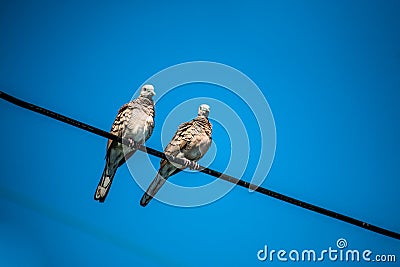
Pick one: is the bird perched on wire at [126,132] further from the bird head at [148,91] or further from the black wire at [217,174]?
the black wire at [217,174]

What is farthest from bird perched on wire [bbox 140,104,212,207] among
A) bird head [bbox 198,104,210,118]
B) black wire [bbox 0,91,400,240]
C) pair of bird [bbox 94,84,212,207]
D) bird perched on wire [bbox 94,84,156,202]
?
black wire [bbox 0,91,400,240]

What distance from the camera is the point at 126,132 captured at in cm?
497

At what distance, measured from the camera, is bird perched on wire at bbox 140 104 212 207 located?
505 cm

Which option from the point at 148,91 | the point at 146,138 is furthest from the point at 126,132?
the point at 148,91

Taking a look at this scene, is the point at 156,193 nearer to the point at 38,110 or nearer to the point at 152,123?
the point at 152,123

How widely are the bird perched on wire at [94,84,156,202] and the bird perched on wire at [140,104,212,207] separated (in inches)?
13.3

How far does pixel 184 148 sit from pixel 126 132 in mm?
671

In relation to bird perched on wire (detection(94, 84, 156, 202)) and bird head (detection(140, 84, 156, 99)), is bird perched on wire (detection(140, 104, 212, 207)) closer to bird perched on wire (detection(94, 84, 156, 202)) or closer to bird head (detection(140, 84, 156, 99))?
bird perched on wire (detection(94, 84, 156, 202))

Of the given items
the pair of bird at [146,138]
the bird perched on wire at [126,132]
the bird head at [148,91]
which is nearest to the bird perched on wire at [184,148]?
the pair of bird at [146,138]

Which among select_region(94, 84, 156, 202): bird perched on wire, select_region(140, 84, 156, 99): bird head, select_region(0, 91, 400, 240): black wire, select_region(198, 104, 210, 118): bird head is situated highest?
select_region(198, 104, 210, 118): bird head

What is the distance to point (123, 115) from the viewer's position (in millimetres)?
5055

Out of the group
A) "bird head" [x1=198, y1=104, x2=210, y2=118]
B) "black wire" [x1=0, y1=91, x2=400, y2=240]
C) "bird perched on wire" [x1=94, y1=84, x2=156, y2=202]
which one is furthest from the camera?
"bird head" [x1=198, y1=104, x2=210, y2=118]

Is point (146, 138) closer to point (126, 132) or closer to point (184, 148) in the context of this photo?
point (126, 132)

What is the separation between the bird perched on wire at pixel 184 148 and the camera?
5047 millimetres
